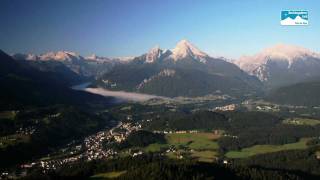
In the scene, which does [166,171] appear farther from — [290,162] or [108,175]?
[290,162]

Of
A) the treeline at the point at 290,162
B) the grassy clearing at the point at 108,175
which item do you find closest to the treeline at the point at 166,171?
the grassy clearing at the point at 108,175

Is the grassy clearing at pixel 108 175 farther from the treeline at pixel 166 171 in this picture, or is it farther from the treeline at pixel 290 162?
the treeline at pixel 290 162

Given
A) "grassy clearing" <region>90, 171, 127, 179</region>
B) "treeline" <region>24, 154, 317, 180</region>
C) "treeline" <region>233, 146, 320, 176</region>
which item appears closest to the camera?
"treeline" <region>24, 154, 317, 180</region>

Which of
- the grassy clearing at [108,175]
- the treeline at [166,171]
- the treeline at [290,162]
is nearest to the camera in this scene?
the treeline at [166,171]

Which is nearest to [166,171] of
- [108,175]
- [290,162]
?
[108,175]

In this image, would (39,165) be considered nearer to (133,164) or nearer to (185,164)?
(133,164)

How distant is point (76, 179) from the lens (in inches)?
6196

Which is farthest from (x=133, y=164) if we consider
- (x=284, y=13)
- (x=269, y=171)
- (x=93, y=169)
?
(x=284, y=13)

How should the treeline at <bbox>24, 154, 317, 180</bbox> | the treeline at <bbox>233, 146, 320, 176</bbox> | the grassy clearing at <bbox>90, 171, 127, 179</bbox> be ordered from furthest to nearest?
the treeline at <bbox>233, 146, 320, 176</bbox> → the grassy clearing at <bbox>90, 171, 127, 179</bbox> → the treeline at <bbox>24, 154, 317, 180</bbox>

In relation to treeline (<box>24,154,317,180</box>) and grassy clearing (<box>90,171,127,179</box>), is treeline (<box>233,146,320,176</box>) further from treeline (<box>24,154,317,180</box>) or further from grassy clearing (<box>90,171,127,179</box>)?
grassy clearing (<box>90,171,127,179</box>)

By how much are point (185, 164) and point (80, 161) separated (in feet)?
165

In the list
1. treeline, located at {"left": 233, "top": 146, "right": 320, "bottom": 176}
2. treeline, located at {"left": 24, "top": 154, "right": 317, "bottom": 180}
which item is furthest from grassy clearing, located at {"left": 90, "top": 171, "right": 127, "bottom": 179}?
treeline, located at {"left": 233, "top": 146, "right": 320, "bottom": 176}

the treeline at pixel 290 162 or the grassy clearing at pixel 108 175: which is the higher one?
the grassy clearing at pixel 108 175

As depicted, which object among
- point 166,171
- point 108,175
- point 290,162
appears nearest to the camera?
point 166,171
